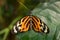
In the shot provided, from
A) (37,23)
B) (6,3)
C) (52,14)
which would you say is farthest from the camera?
(6,3)

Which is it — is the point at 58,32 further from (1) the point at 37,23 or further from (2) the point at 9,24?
(2) the point at 9,24

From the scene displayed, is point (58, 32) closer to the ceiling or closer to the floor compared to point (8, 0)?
closer to the floor

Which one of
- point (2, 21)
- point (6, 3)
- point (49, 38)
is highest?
point (6, 3)

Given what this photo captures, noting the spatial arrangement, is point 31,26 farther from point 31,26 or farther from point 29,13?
point 29,13

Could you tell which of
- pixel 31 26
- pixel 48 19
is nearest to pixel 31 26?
pixel 31 26

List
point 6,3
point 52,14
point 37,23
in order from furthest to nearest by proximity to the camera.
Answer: point 6,3 → point 52,14 → point 37,23

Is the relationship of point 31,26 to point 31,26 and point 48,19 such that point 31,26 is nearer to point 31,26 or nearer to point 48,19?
point 31,26

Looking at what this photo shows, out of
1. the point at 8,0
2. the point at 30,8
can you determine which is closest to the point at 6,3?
the point at 8,0

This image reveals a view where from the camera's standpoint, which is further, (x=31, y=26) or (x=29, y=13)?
(x=29, y=13)
